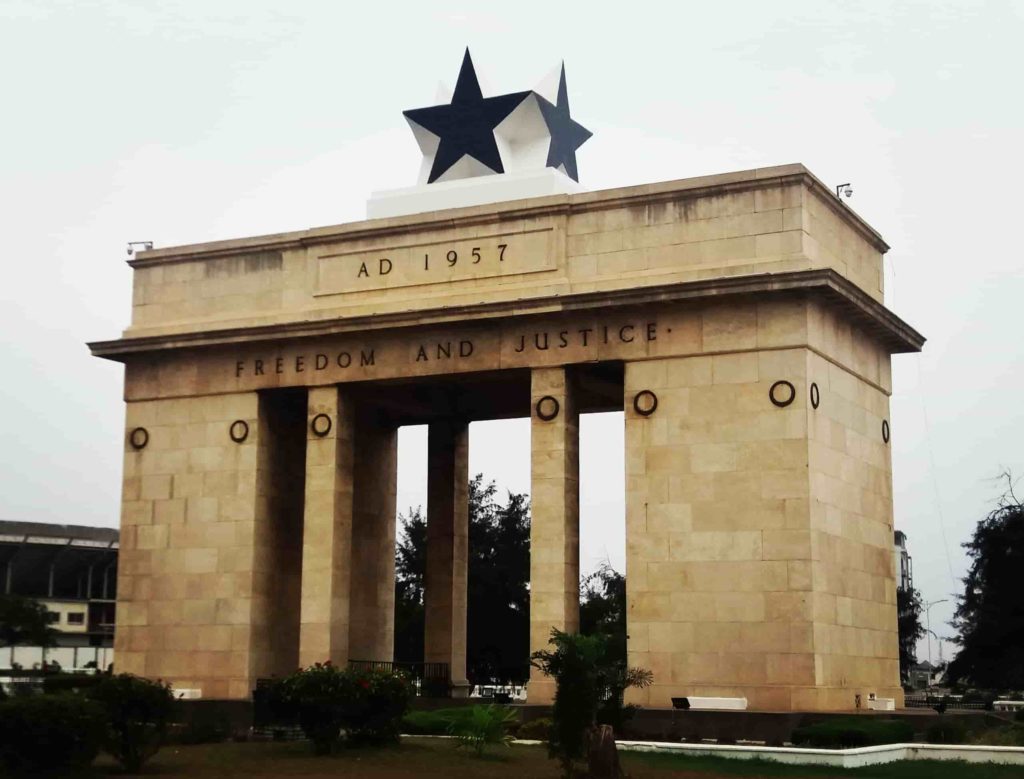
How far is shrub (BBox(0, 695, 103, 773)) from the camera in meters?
19.0

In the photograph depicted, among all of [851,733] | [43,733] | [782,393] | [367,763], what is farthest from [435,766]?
[782,393]

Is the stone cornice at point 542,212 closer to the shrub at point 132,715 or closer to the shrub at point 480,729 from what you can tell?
the shrub at point 480,729

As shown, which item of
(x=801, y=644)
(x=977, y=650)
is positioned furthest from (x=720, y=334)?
(x=977, y=650)

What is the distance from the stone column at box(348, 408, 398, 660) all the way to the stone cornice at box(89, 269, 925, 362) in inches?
194

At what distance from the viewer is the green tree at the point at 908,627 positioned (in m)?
69.2

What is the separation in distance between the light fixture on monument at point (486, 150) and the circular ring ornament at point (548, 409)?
5.45 metres

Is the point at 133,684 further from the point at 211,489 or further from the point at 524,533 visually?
the point at 524,533

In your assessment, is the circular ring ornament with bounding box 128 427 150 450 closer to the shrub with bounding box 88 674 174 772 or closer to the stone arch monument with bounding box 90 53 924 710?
the stone arch monument with bounding box 90 53 924 710

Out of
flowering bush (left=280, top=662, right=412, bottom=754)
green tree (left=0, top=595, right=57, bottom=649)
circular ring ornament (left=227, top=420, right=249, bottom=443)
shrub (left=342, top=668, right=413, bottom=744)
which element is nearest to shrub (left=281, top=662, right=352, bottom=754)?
flowering bush (left=280, top=662, right=412, bottom=754)

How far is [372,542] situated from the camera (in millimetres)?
39844

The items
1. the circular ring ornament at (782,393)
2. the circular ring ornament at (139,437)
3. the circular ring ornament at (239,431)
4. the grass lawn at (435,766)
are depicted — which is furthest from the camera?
the circular ring ornament at (139,437)

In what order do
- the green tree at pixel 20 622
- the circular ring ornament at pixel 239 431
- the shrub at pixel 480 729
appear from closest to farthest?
the shrub at pixel 480 729 < the green tree at pixel 20 622 < the circular ring ornament at pixel 239 431

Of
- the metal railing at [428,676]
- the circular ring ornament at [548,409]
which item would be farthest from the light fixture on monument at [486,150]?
the metal railing at [428,676]

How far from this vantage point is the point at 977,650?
5475 cm
